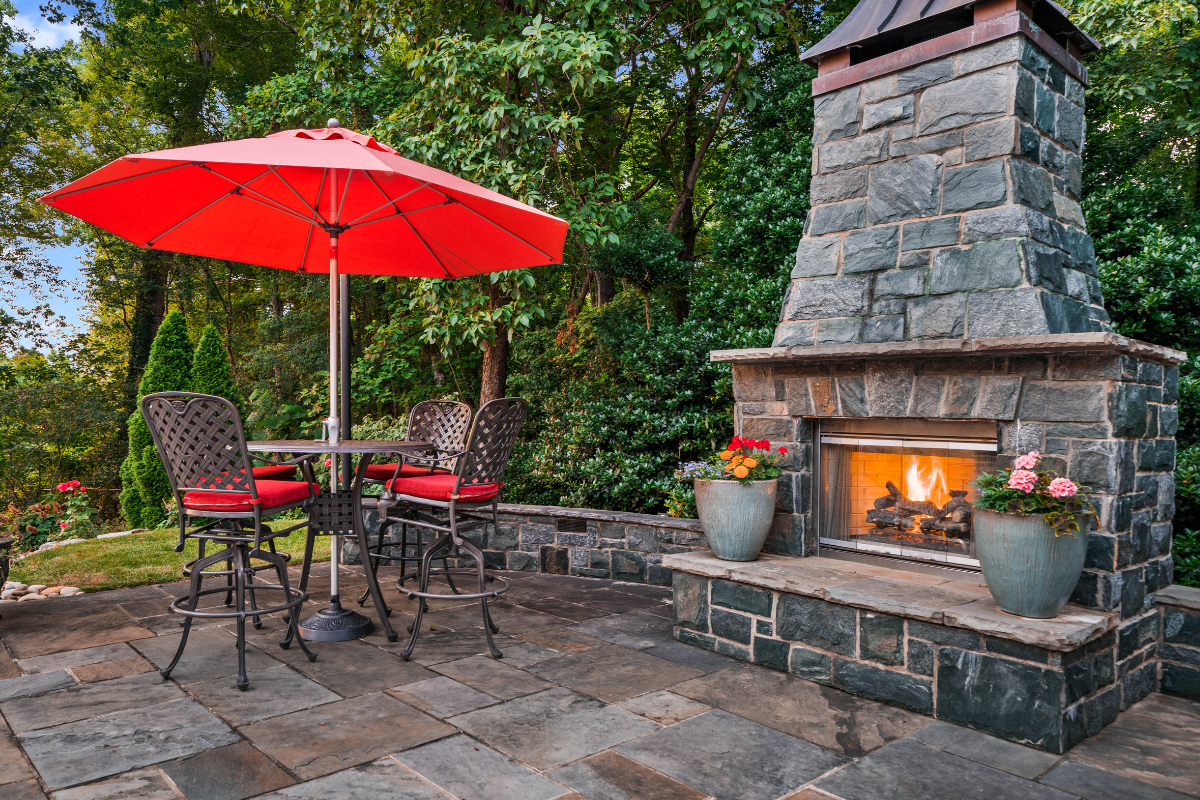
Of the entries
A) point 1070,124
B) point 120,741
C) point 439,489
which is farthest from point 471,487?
point 1070,124

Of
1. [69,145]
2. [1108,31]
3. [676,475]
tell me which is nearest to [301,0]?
[676,475]

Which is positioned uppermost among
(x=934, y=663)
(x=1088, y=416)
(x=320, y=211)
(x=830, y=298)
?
(x=320, y=211)

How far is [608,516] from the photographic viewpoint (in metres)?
4.76

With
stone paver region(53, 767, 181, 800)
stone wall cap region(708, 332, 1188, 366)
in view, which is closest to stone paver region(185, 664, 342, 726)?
stone paver region(53, 767, 181, 800)

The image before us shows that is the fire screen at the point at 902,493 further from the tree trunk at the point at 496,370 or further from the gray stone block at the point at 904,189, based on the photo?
the tree trunk at the point at 496,370

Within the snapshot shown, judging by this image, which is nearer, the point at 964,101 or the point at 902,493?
the point at 964,101

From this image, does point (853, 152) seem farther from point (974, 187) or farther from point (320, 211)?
point (320, 211)

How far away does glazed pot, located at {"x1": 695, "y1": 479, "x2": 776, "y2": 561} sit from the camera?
131 inches

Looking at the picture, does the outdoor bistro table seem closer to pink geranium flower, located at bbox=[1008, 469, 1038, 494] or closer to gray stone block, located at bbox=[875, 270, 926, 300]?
gray stone block, located at bbox=[875, 270, 926, 300]

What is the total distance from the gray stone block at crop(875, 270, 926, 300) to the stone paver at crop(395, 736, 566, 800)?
2.45 metres

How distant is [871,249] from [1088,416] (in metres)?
1.18

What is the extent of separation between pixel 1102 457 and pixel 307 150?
3.17 metres

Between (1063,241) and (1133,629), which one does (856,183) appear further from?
(1133,629)

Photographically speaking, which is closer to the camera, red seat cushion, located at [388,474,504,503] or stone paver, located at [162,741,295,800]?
stone paver, located at [162,741,295,800]
